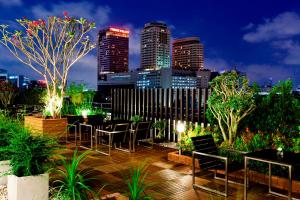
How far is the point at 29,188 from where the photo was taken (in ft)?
11.6

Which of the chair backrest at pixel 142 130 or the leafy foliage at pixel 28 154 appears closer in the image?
the leafy foliage at pixel 28 154

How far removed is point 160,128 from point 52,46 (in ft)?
14.1

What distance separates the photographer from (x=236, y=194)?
180 inches

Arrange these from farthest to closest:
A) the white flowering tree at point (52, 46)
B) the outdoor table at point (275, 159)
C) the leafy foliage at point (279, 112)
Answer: the white flowering tree at point (52, 46)
the leafy foliage at point (279, 112)
the outdoor table at point (275, 159)

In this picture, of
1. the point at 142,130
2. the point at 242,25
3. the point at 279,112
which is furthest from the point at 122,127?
the point at 242,25

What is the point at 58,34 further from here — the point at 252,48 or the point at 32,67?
the point at 252,48

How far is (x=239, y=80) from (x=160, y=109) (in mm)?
3305

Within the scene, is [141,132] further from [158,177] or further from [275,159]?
[275,159]

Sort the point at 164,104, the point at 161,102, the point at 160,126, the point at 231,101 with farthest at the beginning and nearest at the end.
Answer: the point at 161,102 < the point at 164,104 < the point at 160,126 < the point at 231,101

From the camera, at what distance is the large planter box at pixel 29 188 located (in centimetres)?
350

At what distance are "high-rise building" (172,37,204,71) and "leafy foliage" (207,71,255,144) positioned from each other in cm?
14618

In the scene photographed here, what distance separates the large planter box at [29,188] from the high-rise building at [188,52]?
150m

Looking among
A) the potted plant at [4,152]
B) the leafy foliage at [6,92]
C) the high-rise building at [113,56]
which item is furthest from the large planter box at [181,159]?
the high-rise building at [113,56]

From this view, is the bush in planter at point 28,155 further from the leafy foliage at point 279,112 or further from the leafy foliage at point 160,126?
the leafy foliage at point 160,126
